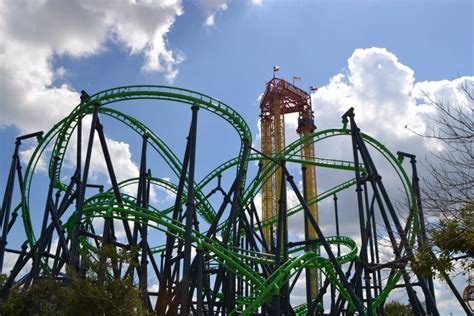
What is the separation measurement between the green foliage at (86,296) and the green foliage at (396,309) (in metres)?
17.5

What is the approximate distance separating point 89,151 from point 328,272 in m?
8.19

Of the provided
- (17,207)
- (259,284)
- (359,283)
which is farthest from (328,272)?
(17,207)

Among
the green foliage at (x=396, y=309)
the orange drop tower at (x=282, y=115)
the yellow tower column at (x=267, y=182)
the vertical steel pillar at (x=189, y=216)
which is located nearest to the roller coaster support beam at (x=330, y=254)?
the vertical steel pillar at (x=189, y=216)

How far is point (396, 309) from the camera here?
77.6 feet

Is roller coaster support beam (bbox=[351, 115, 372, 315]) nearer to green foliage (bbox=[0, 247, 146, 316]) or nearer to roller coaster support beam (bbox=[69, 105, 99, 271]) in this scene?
green foliage (bbox=[0, 247, 146, 316])

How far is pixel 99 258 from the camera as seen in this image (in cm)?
977

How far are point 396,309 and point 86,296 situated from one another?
19.1 meters

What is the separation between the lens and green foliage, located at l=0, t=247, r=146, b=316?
877cm

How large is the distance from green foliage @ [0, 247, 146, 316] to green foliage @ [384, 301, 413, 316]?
17.5 meters

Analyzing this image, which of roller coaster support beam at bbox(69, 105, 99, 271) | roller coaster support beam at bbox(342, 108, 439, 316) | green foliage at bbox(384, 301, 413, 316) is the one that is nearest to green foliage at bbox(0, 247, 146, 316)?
roller coaster support beam at bbox(69, 105, 99, 271)

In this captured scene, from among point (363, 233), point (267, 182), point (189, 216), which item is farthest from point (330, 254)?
point (267, 182)

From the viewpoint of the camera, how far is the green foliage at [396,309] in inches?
914

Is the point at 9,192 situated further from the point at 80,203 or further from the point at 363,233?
the point at 363,233

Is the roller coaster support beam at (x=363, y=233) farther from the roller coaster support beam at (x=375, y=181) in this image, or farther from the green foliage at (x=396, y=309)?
the green foliage at (x=396, y=309)
